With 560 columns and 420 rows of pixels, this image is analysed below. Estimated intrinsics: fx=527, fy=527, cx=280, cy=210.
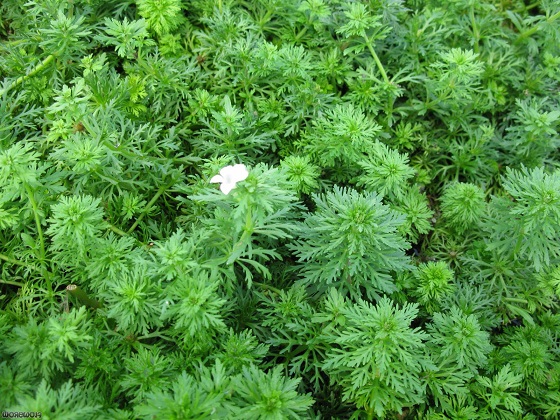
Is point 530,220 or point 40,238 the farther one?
point 530,220

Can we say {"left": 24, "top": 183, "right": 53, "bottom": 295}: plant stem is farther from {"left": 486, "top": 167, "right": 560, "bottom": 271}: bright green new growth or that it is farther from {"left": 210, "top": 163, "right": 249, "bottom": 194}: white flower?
{"left": 486, "top": 167, "right": 560, "bottom": 271}: bright green new growth

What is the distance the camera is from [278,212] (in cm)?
295

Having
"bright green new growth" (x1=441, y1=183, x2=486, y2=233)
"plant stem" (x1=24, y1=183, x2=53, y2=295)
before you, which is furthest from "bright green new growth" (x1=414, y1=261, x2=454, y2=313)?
"plant stem" (x1=24, y1=183, x2=53, y2=295)

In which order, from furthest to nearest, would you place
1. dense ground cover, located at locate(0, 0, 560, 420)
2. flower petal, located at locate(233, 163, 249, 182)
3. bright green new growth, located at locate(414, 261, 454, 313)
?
bright green new growth, located at locate(414, 261, 454, 313) → dense ground cover, located at locate(0, 0, 560, 420) → flower petal, located at locate(233, 163, 249, 182)

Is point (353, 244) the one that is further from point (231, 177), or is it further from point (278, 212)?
point (231, 177)

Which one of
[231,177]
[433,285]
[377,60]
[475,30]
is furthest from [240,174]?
[475,30]

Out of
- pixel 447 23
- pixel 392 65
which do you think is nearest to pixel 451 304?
pixel 392 65

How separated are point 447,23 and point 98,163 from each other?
298cm

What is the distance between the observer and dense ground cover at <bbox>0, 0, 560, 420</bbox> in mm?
2783

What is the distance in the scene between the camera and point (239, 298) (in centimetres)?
327

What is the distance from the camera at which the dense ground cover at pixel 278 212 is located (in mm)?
2783

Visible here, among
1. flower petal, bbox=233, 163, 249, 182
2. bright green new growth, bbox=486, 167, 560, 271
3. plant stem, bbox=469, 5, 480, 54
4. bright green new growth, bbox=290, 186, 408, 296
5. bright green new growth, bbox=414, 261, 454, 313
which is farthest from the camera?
plant stem, bbox=469, 5, 480, 54

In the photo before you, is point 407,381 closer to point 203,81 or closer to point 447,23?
point 203,81

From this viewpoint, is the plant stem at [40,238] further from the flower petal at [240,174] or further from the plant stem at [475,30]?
the plant stem at [475,30]
